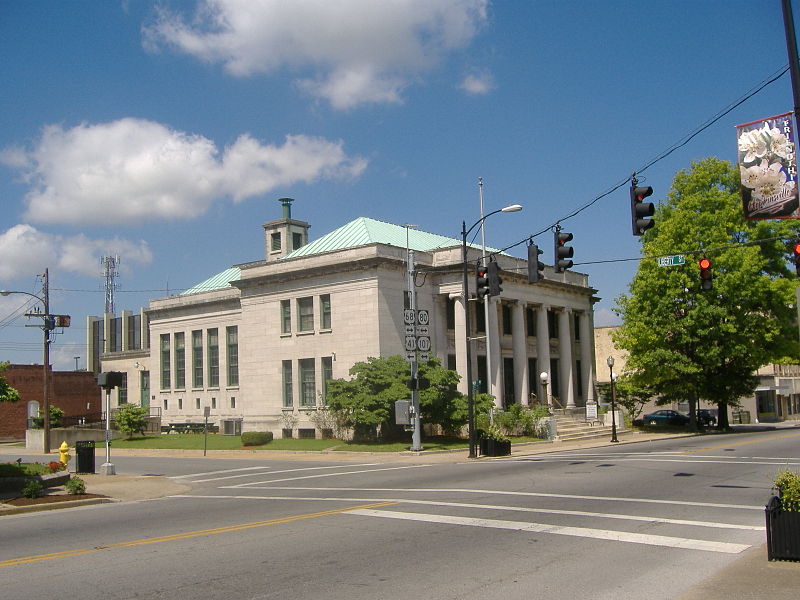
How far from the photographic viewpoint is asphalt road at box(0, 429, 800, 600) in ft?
30.1

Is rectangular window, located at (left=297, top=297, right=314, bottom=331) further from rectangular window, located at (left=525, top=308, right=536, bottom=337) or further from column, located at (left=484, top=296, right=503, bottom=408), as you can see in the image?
rectangular window, located at (left=525, top=308, right=536, bottom=337)

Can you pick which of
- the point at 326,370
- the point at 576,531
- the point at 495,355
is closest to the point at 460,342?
the point at 495,355

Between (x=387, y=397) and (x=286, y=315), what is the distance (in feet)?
42.3

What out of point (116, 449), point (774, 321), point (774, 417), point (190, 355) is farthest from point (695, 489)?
point (774, 417)

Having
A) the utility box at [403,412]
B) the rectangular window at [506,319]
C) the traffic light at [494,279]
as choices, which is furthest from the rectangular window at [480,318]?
the traffic light at [494,279]

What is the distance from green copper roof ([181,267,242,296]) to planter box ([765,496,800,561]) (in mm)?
54088

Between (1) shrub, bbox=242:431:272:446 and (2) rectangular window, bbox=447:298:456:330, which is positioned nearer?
(1) shrub, bbox=242:431:272:446

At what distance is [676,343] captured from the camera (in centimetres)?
4662

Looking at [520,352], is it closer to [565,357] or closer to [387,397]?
[565,357]

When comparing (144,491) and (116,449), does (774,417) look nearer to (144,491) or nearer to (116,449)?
(116,449)

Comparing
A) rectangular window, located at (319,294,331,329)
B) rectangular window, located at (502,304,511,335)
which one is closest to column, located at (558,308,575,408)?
rectangular window, located at (502,304,511,335)

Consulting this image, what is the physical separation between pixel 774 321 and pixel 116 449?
1561 inches

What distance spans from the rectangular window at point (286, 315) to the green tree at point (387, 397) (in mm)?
8778

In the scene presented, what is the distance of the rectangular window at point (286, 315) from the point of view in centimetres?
4806
